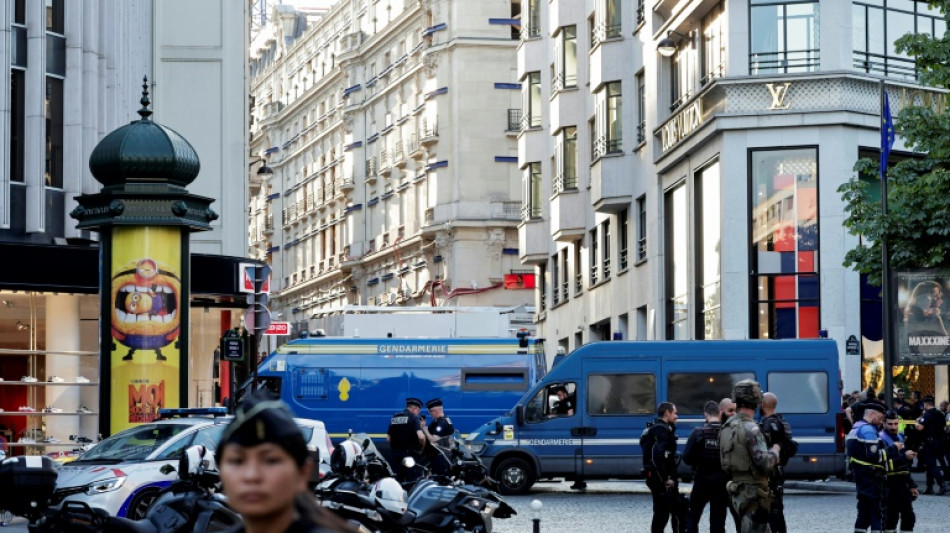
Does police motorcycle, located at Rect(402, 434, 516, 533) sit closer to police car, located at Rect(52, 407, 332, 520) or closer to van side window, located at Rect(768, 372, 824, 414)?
police car, located at Rect(52, 407, 332, 520)

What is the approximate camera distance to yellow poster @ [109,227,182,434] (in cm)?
2355

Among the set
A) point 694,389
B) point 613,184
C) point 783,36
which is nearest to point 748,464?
point 694,389

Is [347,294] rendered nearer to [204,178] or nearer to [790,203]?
[204,178]

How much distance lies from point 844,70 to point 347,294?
61380 millimetres

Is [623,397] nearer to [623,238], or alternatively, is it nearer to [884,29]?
[884,29]

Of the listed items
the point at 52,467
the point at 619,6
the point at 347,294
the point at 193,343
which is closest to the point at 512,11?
the point at 347,294

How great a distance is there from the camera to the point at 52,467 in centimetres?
831

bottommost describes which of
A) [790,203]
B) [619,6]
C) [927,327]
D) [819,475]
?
[819,475]

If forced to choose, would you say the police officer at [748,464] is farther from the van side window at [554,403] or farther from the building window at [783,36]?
the building window at [783,36]

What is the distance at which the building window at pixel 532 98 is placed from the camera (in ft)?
193

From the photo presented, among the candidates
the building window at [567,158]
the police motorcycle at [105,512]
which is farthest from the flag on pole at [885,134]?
the building window at [567,158]

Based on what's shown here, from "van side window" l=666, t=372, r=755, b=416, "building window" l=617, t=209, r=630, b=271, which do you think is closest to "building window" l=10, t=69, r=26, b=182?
"van side window" l=666, t=372, r=755, b=416

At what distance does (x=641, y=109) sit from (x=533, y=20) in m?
14.6

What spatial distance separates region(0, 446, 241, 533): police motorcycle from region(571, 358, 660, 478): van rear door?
54.8ft
